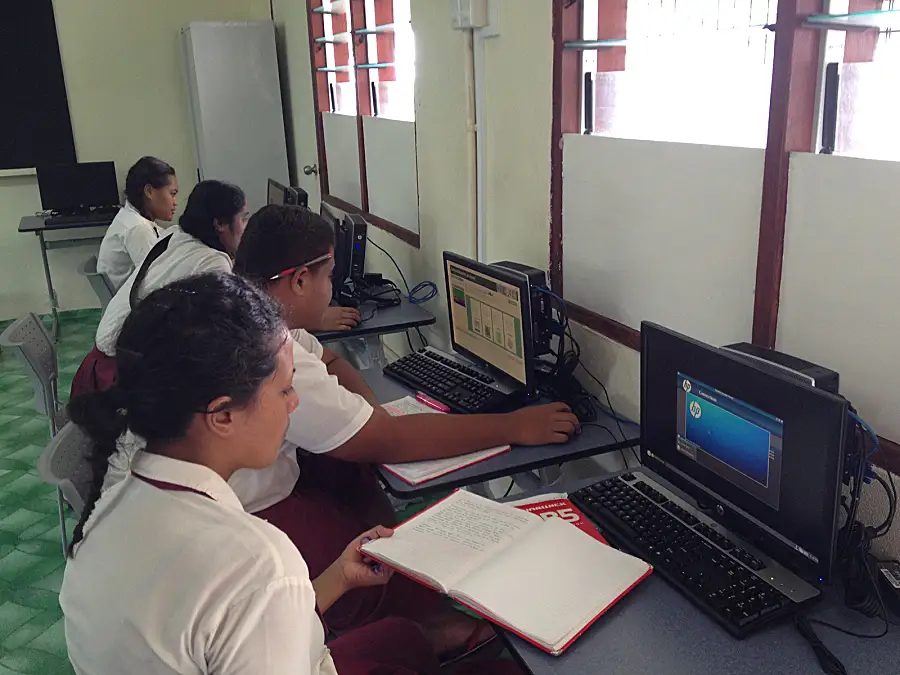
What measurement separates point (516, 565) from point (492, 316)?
87 cm

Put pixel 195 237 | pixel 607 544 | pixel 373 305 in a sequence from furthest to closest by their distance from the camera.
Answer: pixel 373 305 → pixel 195 237 → pixel 607 544

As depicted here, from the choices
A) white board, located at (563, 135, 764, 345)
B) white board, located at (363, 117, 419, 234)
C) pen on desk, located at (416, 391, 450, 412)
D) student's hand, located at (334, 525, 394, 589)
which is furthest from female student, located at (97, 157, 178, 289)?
student's hand, located at (334, 525, 394, 589)

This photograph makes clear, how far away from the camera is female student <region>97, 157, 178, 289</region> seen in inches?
148

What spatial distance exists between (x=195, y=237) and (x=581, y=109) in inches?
58.7

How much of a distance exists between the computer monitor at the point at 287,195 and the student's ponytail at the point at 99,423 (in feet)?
7.07

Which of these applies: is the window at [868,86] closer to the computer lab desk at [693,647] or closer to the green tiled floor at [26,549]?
the computer lab desk at [693,647]

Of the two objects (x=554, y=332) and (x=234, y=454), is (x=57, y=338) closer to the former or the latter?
(x=554, y=332)

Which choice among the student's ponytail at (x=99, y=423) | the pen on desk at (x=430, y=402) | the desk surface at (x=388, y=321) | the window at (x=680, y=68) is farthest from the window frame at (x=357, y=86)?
the student's ponytail at (x=99, y=423)

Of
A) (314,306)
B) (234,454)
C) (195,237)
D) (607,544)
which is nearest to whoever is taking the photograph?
(234,454)

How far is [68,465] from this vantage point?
1.67m

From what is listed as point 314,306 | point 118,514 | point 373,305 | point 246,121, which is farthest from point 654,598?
point 246,121

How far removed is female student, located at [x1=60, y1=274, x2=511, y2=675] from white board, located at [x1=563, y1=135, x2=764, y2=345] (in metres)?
0.93

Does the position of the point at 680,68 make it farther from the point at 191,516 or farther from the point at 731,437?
the point at 191,516

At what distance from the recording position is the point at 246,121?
488cm
